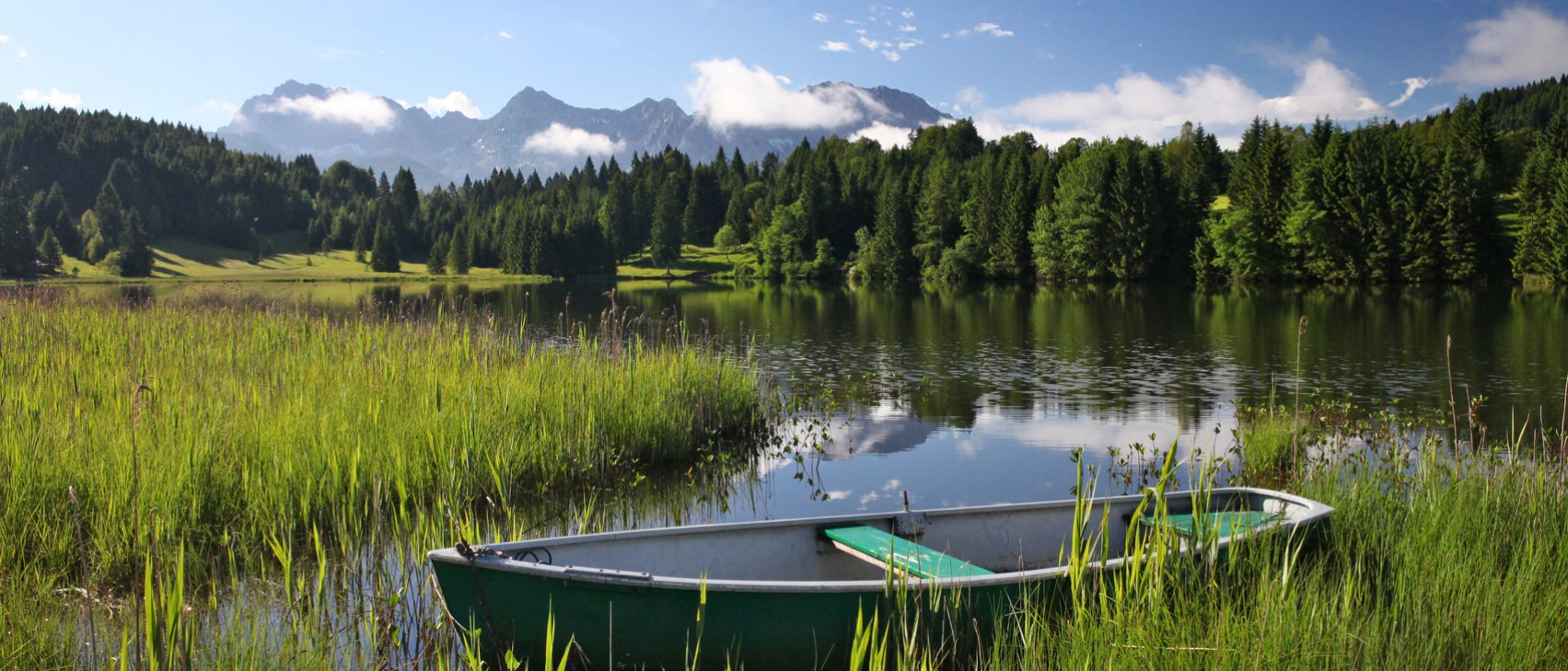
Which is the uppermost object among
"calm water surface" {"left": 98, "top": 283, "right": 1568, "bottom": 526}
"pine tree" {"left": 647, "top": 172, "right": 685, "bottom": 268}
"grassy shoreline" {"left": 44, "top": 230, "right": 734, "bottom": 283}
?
"pine tree" {"left": 647, "top": 172, "right": 685, "bottom": 268}

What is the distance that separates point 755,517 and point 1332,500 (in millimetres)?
5716

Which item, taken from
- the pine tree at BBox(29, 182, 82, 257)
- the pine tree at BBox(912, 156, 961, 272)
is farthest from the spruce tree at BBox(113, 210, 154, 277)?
the pine tree at BBox(912, 156, 961, 272)

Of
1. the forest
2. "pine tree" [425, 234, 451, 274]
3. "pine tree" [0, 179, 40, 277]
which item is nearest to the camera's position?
the forest

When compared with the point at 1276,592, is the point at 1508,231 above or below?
above

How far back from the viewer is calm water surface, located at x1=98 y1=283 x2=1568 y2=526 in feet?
44.5

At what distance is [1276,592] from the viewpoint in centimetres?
537

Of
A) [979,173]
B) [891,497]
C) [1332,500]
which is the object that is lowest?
[891,497]

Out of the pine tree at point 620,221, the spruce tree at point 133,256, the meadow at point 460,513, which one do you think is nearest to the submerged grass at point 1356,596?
the meadow at point 460,513

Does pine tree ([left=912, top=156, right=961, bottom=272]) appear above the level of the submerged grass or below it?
above

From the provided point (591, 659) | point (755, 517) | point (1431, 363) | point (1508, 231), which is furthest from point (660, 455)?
point (1508, 231)

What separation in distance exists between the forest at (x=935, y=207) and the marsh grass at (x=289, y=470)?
225 ft

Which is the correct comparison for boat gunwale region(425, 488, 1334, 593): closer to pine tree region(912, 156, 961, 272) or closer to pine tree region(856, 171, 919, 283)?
pine tree region(912, 156, 961, 272)

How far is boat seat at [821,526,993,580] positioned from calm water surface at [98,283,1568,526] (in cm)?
273

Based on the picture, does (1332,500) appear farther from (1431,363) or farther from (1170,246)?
(1170,246)
